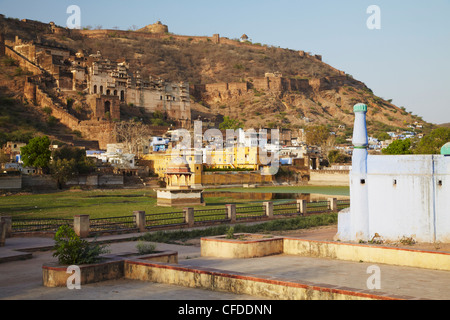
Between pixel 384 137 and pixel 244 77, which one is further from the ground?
pixel 244 77

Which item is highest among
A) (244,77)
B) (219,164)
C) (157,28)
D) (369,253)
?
(157,28)

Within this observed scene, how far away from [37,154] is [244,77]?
3685 inches

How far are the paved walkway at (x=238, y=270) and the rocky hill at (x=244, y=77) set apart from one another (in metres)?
82.7

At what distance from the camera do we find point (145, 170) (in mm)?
61188

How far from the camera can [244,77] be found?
139 m

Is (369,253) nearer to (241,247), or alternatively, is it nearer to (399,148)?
(241,247)

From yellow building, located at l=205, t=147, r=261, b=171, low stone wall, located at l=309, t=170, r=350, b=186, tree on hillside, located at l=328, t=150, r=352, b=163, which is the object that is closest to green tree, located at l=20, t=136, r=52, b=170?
yellow building, located at l=205, t=147, r=261, b=171

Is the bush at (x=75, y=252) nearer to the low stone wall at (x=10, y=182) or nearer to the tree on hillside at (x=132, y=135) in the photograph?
the low stone wall at (x=10, y=182)

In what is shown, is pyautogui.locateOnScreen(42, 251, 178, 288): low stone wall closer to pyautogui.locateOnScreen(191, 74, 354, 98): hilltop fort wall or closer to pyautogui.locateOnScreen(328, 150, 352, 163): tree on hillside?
pyautogui.locateOnScreen(328, 150, 352, 163): tree on hillside

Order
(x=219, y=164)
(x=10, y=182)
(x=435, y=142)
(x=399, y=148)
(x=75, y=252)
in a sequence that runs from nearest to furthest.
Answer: (x=75, y=252) → (x=10, y=182) → (x=435, y=142) → (x=399, y=148) → (x=219, y=164)

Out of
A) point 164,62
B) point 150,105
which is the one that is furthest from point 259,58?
point 150,105

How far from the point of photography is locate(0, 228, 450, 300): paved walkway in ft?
27.7

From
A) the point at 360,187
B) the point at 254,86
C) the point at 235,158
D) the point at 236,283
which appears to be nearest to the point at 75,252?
the point at 236,283

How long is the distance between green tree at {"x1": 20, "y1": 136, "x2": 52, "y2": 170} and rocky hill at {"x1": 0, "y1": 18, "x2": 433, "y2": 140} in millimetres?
45584
